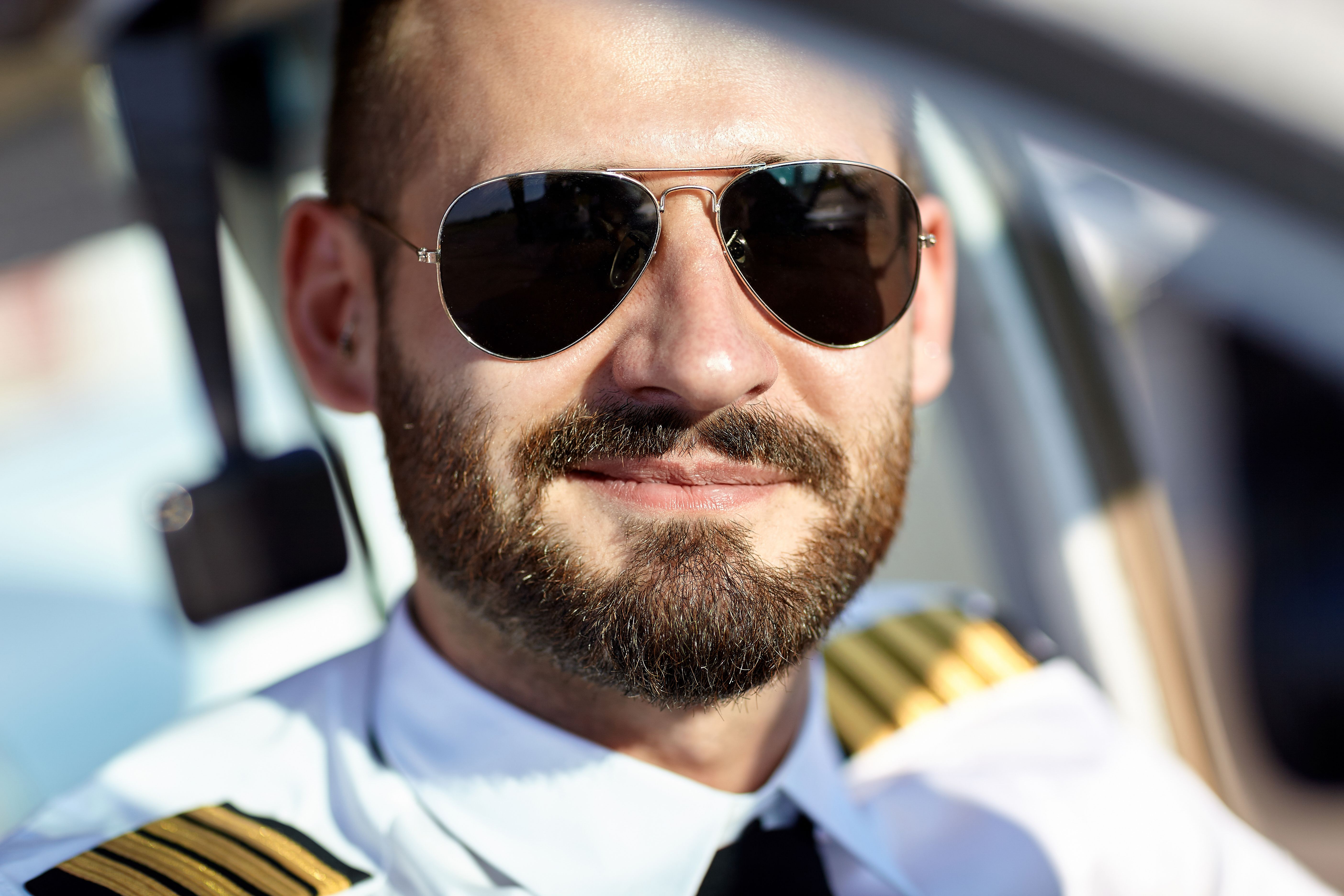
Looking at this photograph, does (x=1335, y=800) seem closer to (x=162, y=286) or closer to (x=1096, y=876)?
(x=1096, y=876)

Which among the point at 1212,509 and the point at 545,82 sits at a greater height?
the point at 545,82

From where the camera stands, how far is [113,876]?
4.33ft

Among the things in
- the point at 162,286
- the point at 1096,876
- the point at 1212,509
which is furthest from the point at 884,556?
the point at 1212,509

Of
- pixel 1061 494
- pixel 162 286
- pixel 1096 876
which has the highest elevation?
pixel 162 286

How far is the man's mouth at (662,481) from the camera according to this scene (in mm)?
1344

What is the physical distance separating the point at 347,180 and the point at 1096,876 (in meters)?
1.74

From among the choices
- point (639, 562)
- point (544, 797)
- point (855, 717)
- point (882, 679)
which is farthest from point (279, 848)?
point (882, 679)

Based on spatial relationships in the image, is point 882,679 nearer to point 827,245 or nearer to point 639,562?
point 639,562

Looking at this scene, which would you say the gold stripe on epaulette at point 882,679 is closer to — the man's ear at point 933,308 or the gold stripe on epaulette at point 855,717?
the gold stripe on epaulette at point 855,717

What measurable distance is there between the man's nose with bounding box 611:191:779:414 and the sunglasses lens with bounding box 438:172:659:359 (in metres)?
0.03

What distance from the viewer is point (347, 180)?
166 cm

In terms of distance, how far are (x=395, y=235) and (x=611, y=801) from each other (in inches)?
35.0

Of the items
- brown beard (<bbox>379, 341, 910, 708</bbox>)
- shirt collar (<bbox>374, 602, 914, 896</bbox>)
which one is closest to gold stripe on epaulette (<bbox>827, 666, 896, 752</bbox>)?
shirt collar (<bbox>374, 602, 914, 896</bbox>)

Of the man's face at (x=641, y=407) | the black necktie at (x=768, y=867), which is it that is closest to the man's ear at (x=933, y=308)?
the man's face at (x=641, y=407)
